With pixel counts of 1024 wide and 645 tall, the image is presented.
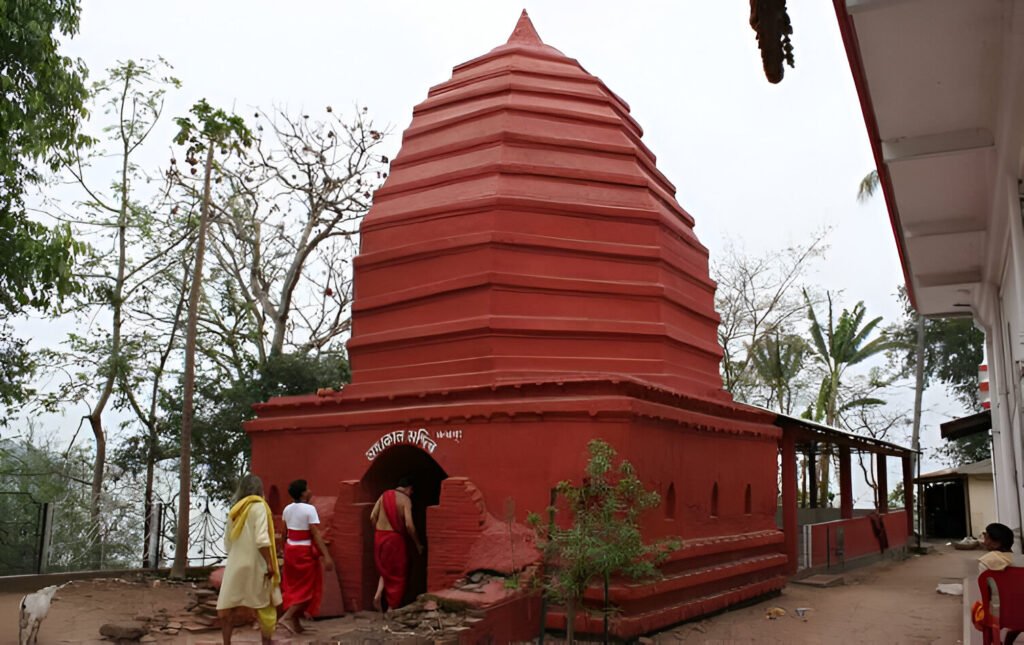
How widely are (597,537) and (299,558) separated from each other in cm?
267

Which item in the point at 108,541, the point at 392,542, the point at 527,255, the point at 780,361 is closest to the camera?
the point at 392,542

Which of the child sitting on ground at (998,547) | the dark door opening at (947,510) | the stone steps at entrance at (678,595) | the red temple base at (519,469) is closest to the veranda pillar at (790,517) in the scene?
the stone steps at entrance at (678,595)

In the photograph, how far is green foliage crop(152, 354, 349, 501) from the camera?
52.7 ft

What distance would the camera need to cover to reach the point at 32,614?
7.00 metres

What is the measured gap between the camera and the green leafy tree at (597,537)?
6.73 meters

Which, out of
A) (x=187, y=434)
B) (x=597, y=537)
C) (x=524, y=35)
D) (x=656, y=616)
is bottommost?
(x=656, y=616)

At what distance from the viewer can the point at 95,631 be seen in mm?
8086

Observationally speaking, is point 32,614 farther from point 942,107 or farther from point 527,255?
point 942,107

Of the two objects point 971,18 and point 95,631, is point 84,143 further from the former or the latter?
point 971,18

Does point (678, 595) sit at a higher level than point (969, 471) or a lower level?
lower

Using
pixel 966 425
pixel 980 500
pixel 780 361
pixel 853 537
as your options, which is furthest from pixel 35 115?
pixel 980 500

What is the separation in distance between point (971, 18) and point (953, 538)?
951 inches

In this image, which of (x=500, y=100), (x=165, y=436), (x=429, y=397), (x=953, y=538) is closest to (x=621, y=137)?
(x=500, y=100)

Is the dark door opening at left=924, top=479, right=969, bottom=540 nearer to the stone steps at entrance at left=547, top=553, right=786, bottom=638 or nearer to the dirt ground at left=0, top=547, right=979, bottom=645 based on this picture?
the dirt ground at left=0, top=547, right=979, bottom=645
